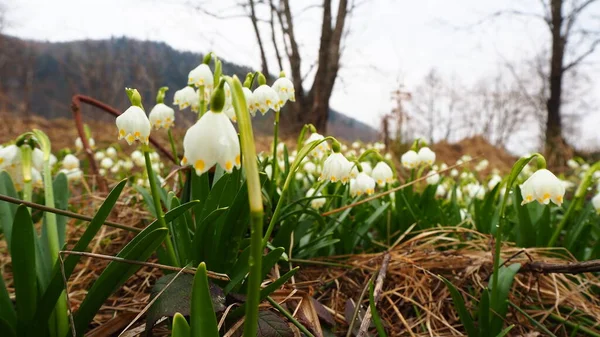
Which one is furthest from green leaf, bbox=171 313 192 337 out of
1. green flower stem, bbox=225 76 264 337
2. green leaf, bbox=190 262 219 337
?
green flower stem, bbox=225 76 264 337

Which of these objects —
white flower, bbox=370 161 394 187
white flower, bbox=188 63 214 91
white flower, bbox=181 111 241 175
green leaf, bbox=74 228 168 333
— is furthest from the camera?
white flower, bbox=370 161 394 187

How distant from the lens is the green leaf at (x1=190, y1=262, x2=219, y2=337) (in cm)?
59

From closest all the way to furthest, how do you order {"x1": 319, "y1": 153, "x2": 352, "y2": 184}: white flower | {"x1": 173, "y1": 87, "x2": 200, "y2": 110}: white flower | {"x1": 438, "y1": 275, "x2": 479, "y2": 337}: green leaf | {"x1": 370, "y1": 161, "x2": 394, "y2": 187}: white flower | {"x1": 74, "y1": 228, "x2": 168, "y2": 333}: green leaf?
{"x1": 74, "y1": 228, "x2": 168, "y2": 333}: green leaf
{"x1": 438, "y1": 275, "x2": 479, "y2": 337}: green leaf
{"x1": 319, "y1": 153, "x2": 352, "y2": 184}: white flower
{"x1": 173, "y1": 87, "x2": 200, "y2": 110}: white flower
{"x1": 370, "y1": 161, "x2": 394, "y2": 187}: white flower

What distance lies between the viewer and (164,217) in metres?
0.78

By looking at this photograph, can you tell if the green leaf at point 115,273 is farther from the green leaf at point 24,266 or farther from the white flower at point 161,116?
the white flower at point 161,116

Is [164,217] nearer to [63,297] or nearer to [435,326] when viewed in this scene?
[63,297]

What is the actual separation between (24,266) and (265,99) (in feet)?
2.23

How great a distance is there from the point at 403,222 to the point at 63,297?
A: 132 cm

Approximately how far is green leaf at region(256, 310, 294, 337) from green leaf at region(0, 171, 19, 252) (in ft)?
1.95

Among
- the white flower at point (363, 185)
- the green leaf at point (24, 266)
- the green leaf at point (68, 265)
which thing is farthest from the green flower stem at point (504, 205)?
the green leaf at point (24, 266)

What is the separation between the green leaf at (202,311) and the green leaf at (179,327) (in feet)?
0.09

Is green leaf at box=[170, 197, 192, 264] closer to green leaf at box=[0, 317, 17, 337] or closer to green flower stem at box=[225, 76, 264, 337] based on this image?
green leaf at box=[0, 317, 17, 337]

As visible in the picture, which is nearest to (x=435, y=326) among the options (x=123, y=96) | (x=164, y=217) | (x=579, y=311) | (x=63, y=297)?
(x=579, y=311)

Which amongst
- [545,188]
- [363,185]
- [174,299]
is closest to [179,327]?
[174,299]
